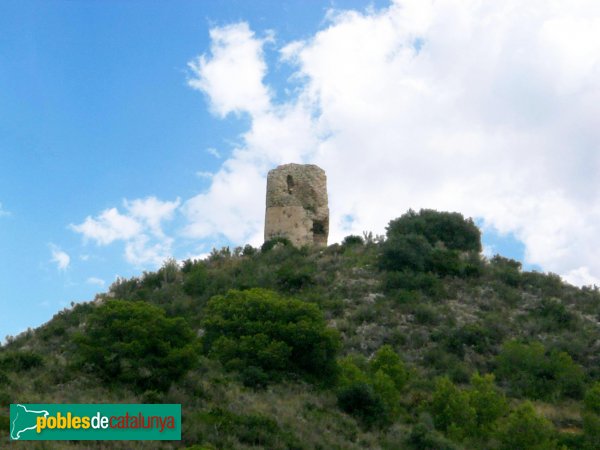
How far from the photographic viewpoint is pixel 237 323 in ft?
69.1

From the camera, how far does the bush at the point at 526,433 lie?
16.9m

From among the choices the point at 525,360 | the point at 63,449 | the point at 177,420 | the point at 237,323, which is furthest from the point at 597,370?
the point at 63,449

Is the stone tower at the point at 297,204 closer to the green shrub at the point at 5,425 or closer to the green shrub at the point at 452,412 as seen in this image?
the green shrub at the point at 452,412

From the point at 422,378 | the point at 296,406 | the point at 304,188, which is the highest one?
the point at 304,188

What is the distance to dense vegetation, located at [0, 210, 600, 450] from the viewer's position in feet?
51.6

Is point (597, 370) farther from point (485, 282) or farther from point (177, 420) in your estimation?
point (177, 420)

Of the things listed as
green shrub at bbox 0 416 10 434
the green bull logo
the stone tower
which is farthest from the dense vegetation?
the stone tower

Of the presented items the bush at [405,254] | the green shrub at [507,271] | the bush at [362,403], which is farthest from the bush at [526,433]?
the green shrub at [507,271]

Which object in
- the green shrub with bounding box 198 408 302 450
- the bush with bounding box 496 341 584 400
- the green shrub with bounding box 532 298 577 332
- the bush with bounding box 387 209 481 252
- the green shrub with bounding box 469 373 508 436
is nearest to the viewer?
the green shrub with bounding box 198 408 302 450

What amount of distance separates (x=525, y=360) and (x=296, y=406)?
1033cm

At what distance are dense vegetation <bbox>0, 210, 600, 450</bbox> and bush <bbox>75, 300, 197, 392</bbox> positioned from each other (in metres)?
0.04

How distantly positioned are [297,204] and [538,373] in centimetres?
1588

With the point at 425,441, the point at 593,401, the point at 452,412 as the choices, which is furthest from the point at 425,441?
the point at 593,401

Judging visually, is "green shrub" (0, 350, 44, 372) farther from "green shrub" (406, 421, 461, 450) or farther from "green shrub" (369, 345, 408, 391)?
"green shrub" (369, 345, 408, 391)
